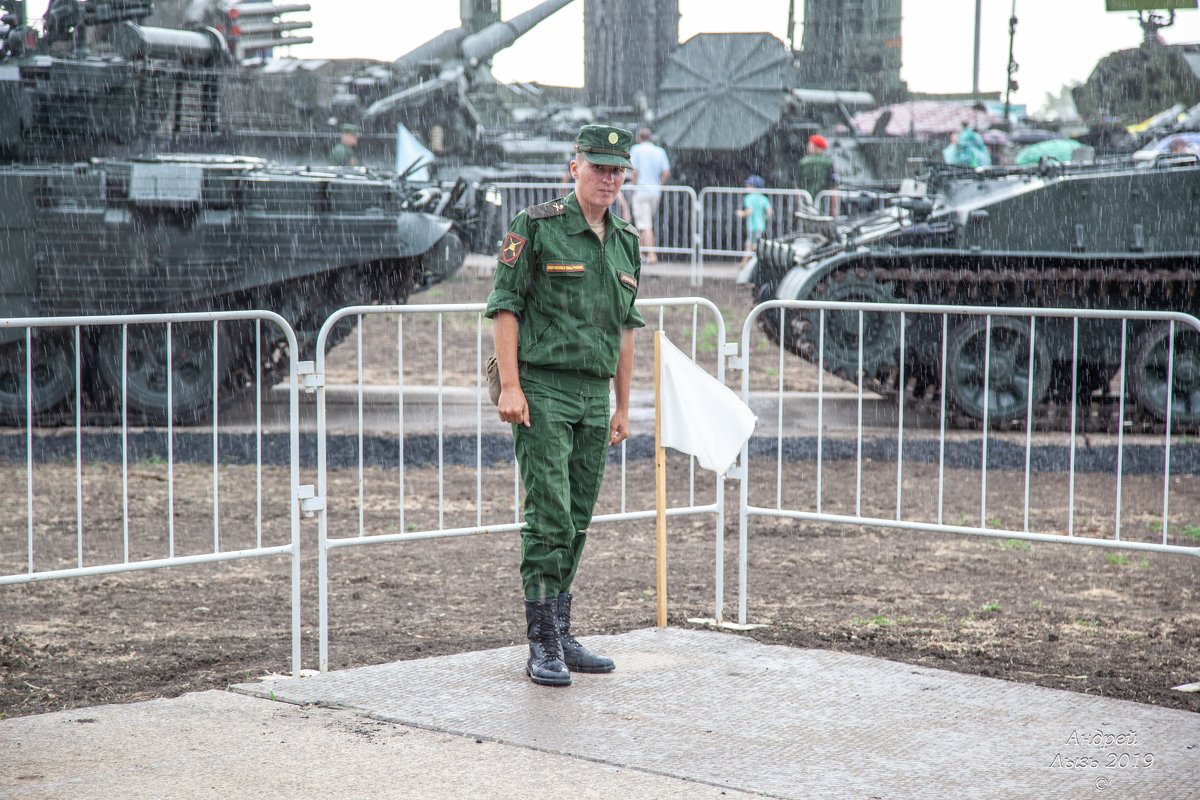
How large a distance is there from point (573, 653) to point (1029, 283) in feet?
27.5

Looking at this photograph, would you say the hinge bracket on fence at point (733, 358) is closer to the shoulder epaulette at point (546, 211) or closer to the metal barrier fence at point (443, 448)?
the metal barrier fence at point (443, 448)

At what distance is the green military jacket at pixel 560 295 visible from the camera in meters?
4.41

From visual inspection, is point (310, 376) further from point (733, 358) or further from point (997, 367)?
point (997, 367)

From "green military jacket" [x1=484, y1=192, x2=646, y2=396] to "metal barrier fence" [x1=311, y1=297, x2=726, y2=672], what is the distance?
802 millimetres

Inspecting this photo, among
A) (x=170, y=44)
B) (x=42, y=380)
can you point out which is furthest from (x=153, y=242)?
(x=170, y=44)

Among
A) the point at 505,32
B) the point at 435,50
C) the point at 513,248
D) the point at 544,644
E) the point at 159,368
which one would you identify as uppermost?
the point at 505,32

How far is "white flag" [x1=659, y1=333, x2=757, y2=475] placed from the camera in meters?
5.09

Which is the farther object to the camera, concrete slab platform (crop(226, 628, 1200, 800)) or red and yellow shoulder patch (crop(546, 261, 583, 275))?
red and yellow shoulder patch (crop(546, 261, 583, 275))

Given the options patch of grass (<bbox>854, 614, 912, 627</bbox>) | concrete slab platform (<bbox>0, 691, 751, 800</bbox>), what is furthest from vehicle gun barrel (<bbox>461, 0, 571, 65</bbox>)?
concrete slab platform (<bbox>0, 691, 751, 800</bbox>)

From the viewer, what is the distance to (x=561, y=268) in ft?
14.5

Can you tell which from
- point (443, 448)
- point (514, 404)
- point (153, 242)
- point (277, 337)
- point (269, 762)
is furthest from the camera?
point (277, 337)

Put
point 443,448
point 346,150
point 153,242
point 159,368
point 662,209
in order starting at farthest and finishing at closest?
point 662,209 < point 346,150 < point 159,368 < point 153,242 < point 443,448

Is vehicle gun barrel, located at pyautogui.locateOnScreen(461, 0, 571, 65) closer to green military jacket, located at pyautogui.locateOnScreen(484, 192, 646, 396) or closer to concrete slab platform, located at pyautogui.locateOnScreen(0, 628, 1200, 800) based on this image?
green military jacket, located at pyautogui.locateOnScreen(484, 192, 646, 396)

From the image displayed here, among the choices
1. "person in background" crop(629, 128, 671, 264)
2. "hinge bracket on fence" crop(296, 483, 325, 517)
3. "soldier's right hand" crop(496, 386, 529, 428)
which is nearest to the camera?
"soldier's right hand" crop(496, 386, 529, 428)
